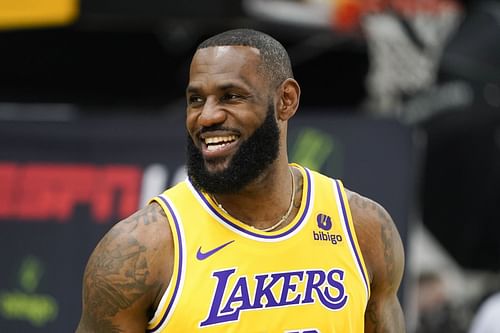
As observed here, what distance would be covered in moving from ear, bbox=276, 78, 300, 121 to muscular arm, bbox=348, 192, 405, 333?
516mm

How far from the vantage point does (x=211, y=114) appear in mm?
4367

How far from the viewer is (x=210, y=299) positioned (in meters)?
4.39

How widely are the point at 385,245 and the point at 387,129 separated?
2.87 meters

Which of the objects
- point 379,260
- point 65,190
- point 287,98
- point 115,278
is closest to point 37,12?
point 65,190

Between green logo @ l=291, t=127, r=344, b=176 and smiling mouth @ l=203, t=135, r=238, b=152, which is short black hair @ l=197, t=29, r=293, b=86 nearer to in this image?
smiling mouth @ l=203, t=135, r=238, b=152

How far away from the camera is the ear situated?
4.60 meters

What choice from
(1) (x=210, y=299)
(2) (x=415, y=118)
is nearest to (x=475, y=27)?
(2) (x=415, y=118)

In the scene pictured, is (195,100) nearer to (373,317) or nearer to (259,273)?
(259,273)

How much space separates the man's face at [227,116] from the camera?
14.4 feet

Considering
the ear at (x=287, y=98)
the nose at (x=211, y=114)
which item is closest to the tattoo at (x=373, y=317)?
the ear at (x=287, y=98)

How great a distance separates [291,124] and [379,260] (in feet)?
9.83

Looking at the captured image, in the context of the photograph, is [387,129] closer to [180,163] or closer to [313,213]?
[180,163]

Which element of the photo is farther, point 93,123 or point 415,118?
point 415,118

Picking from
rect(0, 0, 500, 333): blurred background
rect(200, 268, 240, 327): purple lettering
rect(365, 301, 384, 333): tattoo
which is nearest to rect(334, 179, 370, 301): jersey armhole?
rect(365, 301, 384, 333): tattoo
